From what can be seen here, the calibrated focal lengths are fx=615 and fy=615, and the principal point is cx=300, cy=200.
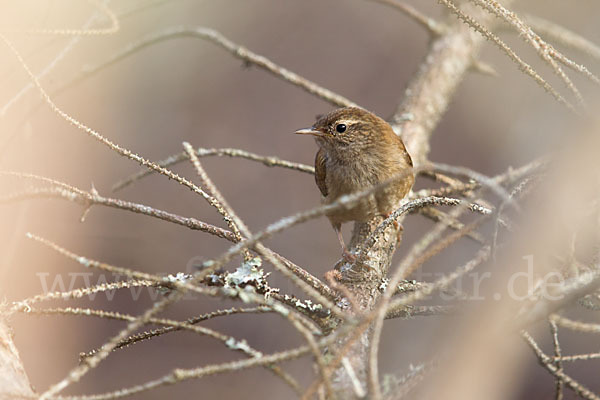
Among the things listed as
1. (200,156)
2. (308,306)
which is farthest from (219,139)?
(308,306)

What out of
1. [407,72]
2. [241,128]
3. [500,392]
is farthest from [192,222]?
[407,72]

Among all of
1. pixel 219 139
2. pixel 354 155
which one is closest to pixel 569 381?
pixel 354 155

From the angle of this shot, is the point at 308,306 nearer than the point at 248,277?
No

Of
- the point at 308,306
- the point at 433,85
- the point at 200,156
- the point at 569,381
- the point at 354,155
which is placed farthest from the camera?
the point at 433,85

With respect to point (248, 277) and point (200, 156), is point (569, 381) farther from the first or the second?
point (200, 156)

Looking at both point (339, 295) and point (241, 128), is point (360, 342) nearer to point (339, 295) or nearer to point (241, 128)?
point (339, 295)

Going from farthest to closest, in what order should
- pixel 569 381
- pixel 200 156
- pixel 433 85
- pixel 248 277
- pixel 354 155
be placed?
pixel 433 85 → pixel 354 155 → pixel 200 156 → pixel 248 277 → pixel 569 381

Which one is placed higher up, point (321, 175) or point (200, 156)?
point (321, 175)

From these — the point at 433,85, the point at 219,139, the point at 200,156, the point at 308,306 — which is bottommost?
the point at 308,306
